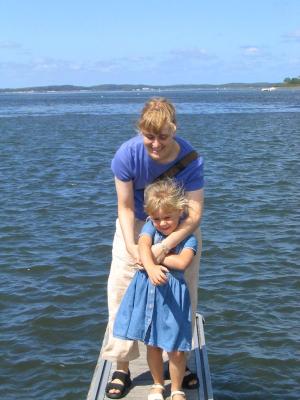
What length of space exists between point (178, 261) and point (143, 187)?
0.61 meters

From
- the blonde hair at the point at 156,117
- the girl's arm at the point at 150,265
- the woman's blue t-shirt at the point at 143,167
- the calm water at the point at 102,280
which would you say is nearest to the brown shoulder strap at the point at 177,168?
the woman's blue t-shirt at the point at 143,167

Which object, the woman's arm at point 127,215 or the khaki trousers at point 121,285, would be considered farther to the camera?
the khaki trousers at point 121,285

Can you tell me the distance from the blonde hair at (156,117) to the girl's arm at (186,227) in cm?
57

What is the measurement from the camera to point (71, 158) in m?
26.1

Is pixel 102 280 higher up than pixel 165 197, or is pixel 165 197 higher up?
pixel 165 197

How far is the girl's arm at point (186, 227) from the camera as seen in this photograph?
497 cm

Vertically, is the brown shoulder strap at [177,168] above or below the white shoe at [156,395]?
above

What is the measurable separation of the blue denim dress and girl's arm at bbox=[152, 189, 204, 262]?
0.29 ft

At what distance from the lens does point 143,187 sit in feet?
16.8

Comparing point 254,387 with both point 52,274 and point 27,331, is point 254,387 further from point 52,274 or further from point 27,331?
point 52,274

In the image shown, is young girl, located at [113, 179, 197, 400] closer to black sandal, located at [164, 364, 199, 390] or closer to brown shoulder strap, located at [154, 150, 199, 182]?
brown shoulder strap, located at [154, 150, 199, 182]

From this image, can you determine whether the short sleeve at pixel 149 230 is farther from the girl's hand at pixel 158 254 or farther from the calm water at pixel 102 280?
the calm water at pixel 102 280

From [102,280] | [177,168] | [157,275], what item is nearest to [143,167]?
[177,168]

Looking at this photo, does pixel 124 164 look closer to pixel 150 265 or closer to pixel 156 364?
pixel 150 265
